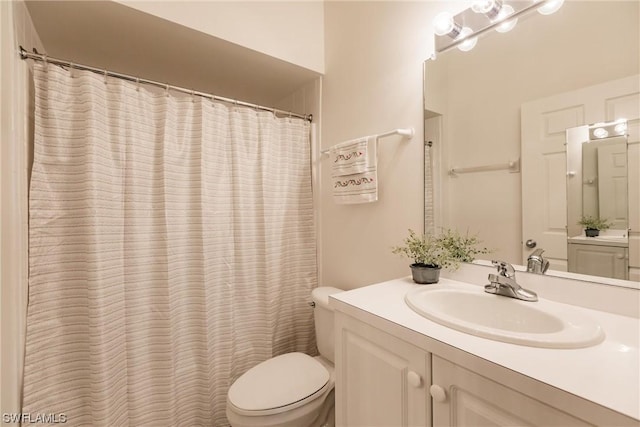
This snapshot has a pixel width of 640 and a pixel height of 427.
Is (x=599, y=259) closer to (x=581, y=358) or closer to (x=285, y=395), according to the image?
(x=581, y=358)

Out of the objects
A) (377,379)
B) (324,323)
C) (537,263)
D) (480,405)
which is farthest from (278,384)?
(537,263)

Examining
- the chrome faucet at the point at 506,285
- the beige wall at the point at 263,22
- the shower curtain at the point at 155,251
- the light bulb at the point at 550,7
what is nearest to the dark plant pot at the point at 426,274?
the chrome faucet at the point at 506,285

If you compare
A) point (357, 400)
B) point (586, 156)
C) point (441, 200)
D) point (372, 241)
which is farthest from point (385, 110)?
point (357, 400)

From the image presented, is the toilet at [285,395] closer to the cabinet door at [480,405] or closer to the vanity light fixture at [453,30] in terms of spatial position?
the cabinet door at [480,405]

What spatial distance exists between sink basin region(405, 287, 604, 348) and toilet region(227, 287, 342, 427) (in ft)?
2.16

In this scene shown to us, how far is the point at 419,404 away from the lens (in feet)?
2.40

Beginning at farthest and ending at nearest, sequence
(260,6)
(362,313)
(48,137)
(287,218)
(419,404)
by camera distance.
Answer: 1. (287,218)
2. (260,6)
3. (48,137)
4. (362,313)
5. (419,404)

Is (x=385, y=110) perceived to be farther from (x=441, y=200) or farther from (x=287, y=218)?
(x=287, y=218)

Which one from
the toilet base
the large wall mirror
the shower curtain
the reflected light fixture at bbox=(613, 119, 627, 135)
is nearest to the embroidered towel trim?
the large wall mirror

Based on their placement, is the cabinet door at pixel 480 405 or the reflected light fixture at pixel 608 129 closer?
the cabinet door at pixel 480 405

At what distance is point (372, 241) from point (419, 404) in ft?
2.89

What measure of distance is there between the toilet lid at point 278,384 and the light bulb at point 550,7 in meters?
1.67

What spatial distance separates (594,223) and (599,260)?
0.12 meters

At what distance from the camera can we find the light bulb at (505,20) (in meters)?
1.03
